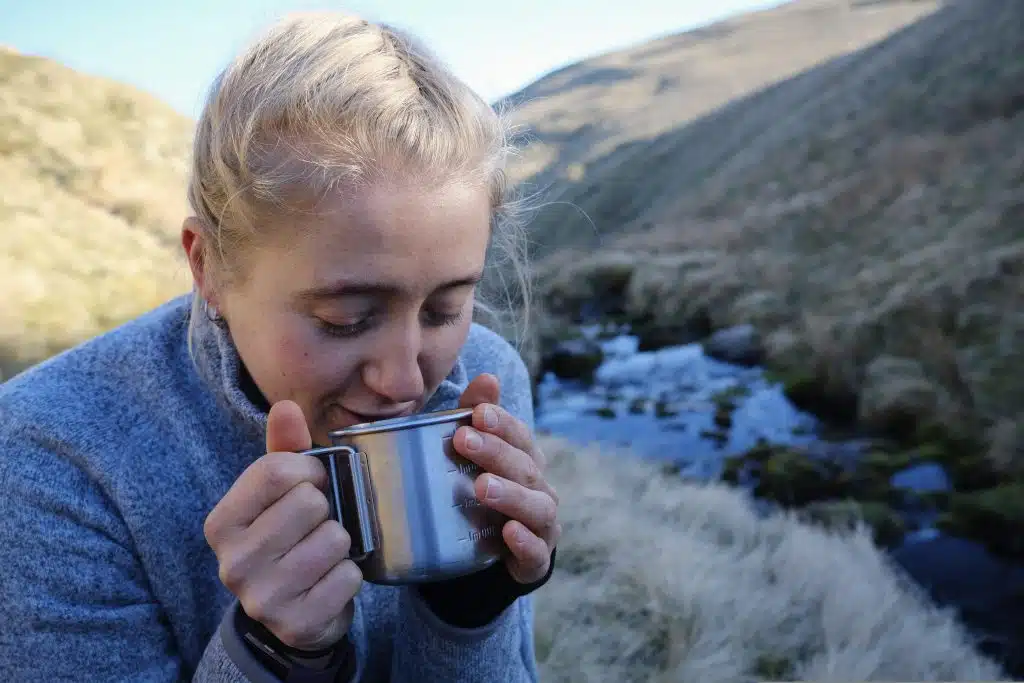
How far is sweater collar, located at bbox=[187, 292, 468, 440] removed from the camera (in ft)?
5.26

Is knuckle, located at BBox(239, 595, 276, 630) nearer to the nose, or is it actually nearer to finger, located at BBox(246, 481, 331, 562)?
finger, located at BBox(246, 481, 331, 562)

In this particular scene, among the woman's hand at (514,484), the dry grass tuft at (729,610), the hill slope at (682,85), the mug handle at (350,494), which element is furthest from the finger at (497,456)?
the hill slope at (682,85)

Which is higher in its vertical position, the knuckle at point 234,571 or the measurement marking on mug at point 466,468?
the measurement marking on mug at point 466,468

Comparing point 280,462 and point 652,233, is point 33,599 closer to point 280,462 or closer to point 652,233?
point 280,462

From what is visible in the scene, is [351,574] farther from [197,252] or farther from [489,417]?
[197,252]

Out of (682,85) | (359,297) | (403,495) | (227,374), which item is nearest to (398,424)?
(403,495)

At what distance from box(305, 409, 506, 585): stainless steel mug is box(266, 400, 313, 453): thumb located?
0.17 ft

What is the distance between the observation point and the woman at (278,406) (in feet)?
3.97

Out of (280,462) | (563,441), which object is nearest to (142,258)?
(563,441)

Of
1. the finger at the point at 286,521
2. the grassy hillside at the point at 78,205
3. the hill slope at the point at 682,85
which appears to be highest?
the finger at the point at 286,521

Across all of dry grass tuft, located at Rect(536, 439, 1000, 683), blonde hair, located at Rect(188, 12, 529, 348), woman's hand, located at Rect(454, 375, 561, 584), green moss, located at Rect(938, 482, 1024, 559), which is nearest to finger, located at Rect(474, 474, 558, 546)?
woman's hand, located at Rect(454, 375, 561, 584)

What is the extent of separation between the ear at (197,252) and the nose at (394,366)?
48 cm

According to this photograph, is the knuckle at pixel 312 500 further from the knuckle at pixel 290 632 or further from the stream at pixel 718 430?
the stream at pixel 718 430

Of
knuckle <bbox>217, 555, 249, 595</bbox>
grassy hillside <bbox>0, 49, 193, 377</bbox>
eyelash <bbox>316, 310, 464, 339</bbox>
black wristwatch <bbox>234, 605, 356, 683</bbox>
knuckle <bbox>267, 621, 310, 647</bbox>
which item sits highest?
eyelash <bbox>316, 310, 464, 339</bbox>
